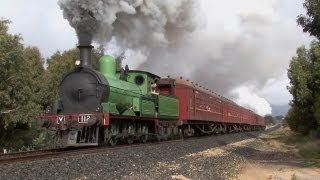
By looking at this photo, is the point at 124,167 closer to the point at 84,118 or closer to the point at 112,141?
the point at 84,118

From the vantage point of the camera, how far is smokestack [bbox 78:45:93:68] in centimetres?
1909

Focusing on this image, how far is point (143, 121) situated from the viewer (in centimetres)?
2219

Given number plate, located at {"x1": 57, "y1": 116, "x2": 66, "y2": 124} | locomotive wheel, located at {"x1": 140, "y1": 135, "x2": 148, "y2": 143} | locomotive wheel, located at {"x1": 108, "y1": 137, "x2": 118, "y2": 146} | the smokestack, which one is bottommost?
locomotive wheel, located at {"x1": 108, "y1": 137, "x2": 118, "y2": 146}

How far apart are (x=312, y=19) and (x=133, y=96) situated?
8056 millimetres

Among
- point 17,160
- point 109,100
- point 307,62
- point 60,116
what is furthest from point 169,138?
point 307,62

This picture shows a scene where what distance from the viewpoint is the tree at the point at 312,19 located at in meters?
17.2

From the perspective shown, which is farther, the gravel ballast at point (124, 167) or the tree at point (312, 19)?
the tree at point (312, 19)

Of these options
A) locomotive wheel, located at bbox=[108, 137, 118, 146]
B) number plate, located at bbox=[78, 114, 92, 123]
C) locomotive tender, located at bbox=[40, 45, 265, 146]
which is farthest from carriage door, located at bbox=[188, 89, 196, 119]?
number plate, located at bbox=[78, 114, 92, 123]

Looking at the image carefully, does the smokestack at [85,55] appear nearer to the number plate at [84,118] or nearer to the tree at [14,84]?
the number plate at [84,118]

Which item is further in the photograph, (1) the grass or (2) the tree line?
(2) the tree line

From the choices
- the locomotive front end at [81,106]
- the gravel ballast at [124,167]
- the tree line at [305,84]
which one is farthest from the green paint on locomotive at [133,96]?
the tree line at [305,84]

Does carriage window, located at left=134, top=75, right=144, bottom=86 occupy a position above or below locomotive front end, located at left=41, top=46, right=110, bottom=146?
above

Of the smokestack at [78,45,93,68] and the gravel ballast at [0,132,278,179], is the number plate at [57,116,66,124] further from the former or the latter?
the gravel ballast at [0,132,278,179]

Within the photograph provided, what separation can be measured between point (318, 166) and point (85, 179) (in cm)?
→ 874
